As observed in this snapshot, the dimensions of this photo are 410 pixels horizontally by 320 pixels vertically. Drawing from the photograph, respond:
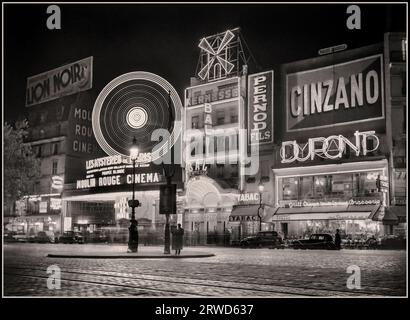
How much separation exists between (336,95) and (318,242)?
44.6 ft

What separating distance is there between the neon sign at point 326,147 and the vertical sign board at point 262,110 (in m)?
2.12

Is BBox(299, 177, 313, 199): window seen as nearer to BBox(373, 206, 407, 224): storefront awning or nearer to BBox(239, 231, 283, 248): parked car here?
BBox(239, 231, 283, 248): parked car

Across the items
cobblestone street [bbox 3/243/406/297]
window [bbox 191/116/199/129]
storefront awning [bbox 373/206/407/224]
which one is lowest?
cobblestone street [bbox 3/243/406/297]

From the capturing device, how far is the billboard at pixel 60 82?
42.9 metres

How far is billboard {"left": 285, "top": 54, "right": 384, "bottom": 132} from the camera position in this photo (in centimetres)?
3991

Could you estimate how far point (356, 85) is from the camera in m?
40.7

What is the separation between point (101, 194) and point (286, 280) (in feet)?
144

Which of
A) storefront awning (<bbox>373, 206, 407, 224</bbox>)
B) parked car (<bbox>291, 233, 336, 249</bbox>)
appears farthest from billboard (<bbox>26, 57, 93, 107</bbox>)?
storefront awning (<bbox>373, 206, 407, 224</bbox>)

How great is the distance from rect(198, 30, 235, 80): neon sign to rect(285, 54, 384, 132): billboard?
6.83 m

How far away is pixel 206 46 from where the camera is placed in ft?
166

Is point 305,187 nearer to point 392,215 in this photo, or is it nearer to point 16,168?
point 392,215

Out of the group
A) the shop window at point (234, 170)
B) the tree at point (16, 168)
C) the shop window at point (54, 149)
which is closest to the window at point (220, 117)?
the shop window at point (234, 170)

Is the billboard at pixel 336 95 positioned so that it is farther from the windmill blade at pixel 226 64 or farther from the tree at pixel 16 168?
the tree at pixel 16 168
